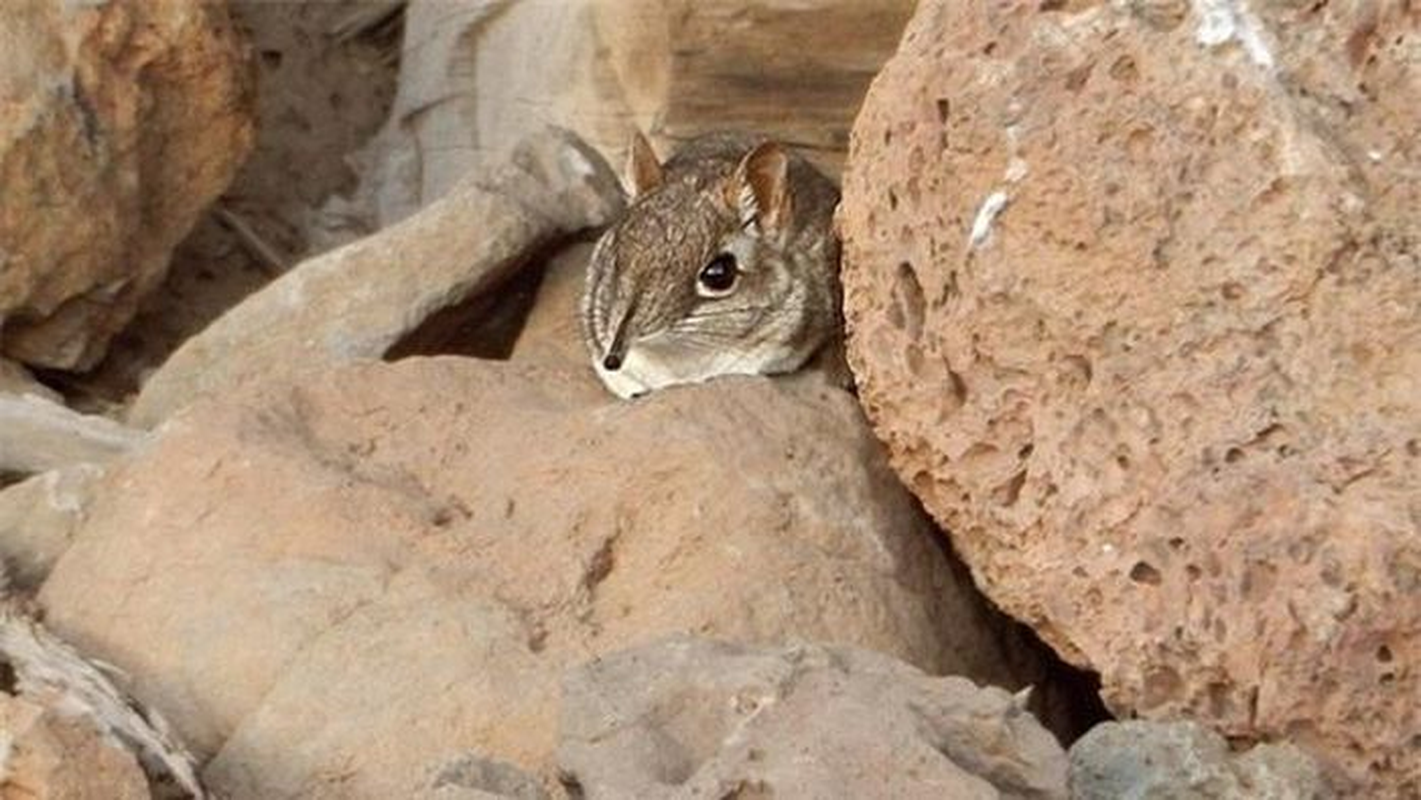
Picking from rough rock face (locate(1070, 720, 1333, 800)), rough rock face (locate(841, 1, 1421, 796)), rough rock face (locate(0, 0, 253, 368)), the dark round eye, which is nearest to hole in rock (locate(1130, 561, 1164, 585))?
rough rock face (locate(841, 1, 1421, 796))

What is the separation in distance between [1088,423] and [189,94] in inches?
116

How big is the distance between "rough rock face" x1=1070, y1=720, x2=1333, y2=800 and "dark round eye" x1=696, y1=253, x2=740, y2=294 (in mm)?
1886

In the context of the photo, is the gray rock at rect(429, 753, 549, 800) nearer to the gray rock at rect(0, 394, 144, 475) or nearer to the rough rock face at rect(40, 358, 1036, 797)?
the rough rock face at rect(40, 358, 1036, 797)

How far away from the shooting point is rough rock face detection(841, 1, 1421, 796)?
5750 millimetres

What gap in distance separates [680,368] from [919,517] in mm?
817

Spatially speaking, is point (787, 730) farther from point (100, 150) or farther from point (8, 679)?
point (100, 150)

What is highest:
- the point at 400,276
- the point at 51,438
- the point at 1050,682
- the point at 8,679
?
the point at 8,679

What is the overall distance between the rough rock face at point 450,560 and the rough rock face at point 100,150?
54.5 inches

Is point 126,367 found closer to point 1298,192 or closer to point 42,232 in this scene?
point 42,232

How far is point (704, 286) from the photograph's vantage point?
7320 mm

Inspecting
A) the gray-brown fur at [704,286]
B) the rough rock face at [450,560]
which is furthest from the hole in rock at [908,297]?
the gray-brown fur at [704,286]

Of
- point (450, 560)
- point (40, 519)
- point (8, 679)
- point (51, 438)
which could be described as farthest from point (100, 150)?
point (8, 679)

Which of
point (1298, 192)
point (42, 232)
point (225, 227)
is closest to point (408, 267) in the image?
point (42, 232)

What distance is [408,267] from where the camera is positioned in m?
7.74
